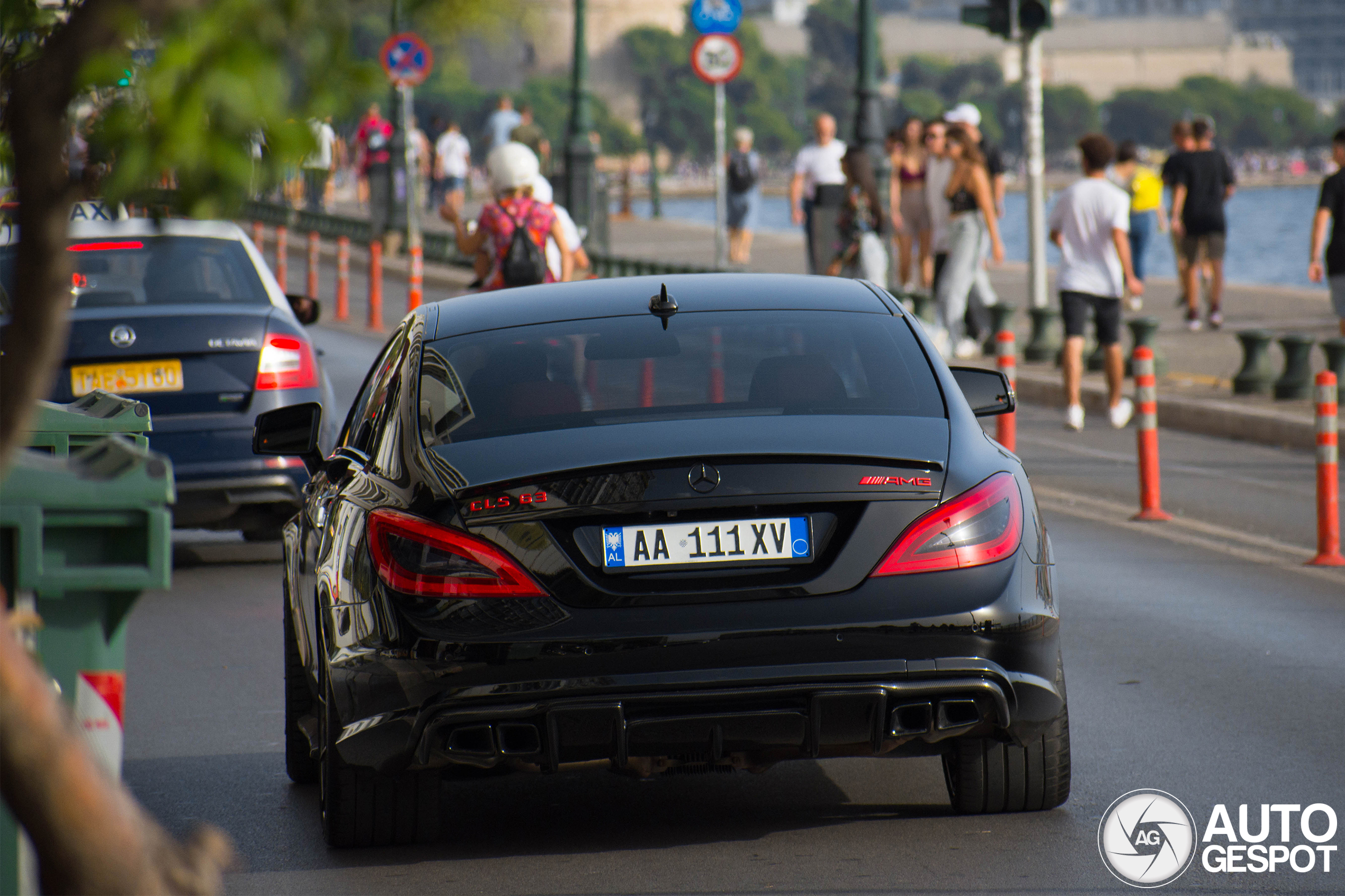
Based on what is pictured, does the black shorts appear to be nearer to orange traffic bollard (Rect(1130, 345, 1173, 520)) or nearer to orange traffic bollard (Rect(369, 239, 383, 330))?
orange traffic bollard (Rect(1130, 345, 1173, 520))

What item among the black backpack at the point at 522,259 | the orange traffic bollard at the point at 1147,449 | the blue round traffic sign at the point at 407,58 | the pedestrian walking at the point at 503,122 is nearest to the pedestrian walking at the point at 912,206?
the blue round traffic sign at the point at 407,58

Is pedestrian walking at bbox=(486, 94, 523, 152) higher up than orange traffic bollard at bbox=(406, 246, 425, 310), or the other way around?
pedestrian walking at bbox=(486, 94, 523, 152)

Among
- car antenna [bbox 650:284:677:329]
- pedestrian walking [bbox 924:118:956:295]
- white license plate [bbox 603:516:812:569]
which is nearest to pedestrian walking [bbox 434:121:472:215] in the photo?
pedestrian walking [bbox 924:118:956:295]

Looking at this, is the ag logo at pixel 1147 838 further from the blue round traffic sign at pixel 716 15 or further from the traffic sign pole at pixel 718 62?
the blue round traffic sign at pixel 716 15

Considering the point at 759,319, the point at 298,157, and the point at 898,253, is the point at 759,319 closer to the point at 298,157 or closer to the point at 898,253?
the point at 298,157

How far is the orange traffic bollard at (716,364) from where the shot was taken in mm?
5594

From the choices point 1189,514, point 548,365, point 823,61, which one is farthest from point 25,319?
point 823,61

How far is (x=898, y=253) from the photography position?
23.4 m

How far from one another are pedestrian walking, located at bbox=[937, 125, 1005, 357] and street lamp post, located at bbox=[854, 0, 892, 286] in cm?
657

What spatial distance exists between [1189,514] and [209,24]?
9.68 meters

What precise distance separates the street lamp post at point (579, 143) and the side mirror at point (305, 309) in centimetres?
1828

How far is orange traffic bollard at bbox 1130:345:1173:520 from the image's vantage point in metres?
11.0

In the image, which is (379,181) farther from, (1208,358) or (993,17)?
(1208,358)

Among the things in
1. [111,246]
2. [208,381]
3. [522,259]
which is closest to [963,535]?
[208,381]
